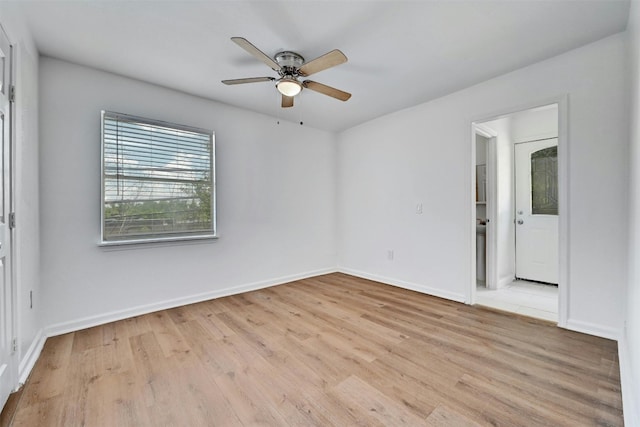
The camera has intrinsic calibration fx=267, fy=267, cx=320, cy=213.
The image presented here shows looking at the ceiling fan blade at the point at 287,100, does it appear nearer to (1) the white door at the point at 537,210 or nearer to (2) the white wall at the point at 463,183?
(2) the white wall at the point at 463,183

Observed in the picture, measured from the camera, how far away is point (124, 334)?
2.39 meters

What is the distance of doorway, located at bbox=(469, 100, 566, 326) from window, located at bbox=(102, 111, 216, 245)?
11.4ft

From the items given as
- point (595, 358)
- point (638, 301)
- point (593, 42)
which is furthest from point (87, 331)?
point (593, 42)

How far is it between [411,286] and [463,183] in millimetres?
1500

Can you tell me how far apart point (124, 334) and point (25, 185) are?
1418 mm

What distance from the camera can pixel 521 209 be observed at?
4.03 meters

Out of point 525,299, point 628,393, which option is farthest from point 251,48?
point 525,299

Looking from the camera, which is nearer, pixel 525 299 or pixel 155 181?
pixel 155 181

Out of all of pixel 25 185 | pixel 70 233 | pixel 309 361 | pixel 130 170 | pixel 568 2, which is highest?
pixel 568 2

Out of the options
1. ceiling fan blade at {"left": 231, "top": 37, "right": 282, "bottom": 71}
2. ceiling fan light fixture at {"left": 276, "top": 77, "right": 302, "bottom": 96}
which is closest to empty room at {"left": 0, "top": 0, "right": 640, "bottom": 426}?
ceiling fan light fixture at {"left": 276, "top": 77, "right": 302, "bottom": 96}

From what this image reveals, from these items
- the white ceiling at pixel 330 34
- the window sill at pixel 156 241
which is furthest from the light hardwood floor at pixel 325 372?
the white ceiling at pixel 330 34

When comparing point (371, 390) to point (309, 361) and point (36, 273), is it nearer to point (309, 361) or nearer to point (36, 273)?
point (309, 361)

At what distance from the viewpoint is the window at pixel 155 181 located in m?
2.66

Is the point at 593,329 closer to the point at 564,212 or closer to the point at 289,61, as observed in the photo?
the point at 564,212
